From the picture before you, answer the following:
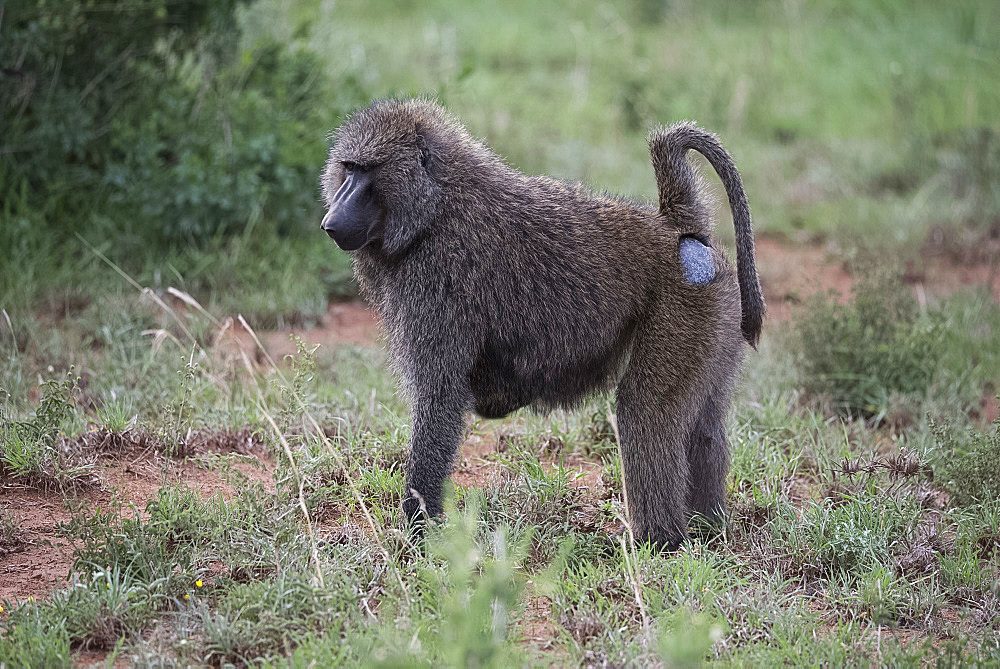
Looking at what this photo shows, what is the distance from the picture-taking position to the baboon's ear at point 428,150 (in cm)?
318

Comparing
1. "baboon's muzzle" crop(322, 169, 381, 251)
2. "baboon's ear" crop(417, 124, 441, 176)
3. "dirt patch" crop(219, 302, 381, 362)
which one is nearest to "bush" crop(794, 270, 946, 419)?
"dirt patch" crop(219, 302, 381, 362)

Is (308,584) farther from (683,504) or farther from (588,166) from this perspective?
(588,166)

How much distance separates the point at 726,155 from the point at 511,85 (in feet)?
17.2

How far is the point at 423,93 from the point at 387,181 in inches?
105

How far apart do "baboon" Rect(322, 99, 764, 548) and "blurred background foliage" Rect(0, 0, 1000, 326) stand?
843 mm

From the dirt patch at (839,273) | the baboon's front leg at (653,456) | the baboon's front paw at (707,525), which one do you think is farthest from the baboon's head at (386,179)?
the dirt patch at (839,273)

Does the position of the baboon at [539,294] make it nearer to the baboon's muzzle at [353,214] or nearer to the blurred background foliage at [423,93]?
the baboon's muzzle at [353,214]

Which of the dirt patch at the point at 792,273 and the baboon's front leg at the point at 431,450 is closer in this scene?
the baboon's front leg at the point at 431,450

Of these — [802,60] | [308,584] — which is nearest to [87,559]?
[308,584]

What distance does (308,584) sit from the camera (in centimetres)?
280

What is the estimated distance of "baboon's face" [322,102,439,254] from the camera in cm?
309

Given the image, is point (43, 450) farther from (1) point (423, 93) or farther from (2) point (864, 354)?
(2) point (864, 354)

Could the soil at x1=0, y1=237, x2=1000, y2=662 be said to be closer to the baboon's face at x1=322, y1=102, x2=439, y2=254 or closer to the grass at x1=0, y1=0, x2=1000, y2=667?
the grass at x1=0, y1=0, x2=1000, y2=667

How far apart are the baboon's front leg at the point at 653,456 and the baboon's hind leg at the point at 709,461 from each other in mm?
155
